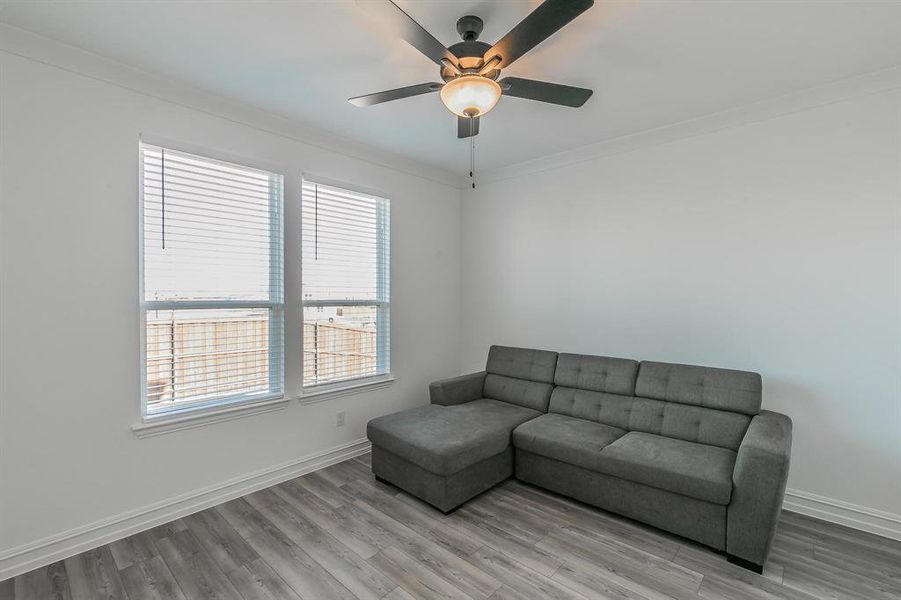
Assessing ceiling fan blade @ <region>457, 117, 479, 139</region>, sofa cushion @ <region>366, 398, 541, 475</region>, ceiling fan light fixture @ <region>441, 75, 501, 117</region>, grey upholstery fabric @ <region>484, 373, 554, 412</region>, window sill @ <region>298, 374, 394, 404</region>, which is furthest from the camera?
grey upholstery fabric @ <region>484, 373, 554, 412</region>

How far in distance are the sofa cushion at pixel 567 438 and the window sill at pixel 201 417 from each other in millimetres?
1888

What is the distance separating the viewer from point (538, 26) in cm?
160

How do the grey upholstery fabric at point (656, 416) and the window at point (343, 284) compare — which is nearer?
the grey upholstery fabric at point (656, 416)

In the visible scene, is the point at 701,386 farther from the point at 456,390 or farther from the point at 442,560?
the point at 442,560

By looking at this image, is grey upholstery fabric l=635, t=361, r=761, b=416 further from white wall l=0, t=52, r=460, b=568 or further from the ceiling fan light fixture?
white wall l=0, t=52, r=460, b=568

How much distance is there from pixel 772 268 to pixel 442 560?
2.91 meters

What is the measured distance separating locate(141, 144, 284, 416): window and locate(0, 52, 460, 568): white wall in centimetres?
11

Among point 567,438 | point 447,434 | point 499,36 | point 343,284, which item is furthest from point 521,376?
point 499,36

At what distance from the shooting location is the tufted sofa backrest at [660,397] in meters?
2.71

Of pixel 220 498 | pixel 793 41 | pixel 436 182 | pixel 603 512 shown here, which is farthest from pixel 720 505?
pixel 436 182

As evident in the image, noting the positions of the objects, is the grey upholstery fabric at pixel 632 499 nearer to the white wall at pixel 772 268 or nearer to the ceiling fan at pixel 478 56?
the white wall at pixel 772 268

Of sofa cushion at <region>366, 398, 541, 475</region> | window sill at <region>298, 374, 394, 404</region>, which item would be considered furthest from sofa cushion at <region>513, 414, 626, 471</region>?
window sill at <region>298, 374, 394, 404</region>

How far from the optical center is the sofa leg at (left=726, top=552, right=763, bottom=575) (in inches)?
83.8

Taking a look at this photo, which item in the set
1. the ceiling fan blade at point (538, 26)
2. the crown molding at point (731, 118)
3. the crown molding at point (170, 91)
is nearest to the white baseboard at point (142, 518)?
the crown molding at point (170, 91)
